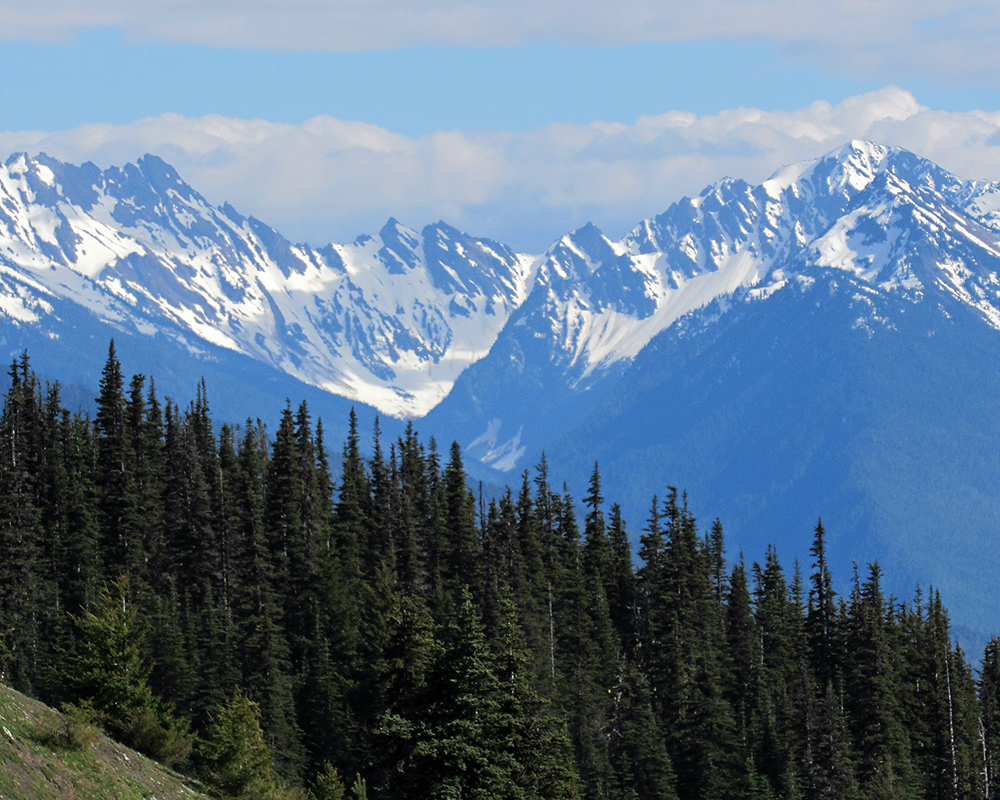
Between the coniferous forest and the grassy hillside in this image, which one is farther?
the coniferous forest

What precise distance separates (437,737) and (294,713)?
44832mm

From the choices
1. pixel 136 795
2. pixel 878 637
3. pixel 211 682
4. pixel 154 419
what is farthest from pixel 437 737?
pixel 154 419

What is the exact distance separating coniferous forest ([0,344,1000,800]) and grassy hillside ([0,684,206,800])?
113 ft

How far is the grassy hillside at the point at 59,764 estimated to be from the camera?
37.7 meters

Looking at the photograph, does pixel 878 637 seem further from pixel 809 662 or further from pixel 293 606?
pixel 293 606

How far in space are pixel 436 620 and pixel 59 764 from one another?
234 ft

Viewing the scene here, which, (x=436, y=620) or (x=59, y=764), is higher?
(x=436, y=620)

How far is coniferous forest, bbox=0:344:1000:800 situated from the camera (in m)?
95.4

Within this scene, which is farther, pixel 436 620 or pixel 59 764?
pixel 436 620

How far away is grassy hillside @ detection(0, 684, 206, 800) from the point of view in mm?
37688

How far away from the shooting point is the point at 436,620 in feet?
362

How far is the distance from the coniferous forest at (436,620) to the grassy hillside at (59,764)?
113ft

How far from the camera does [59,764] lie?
130 ft

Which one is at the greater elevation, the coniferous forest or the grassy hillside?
the coniferous forest
